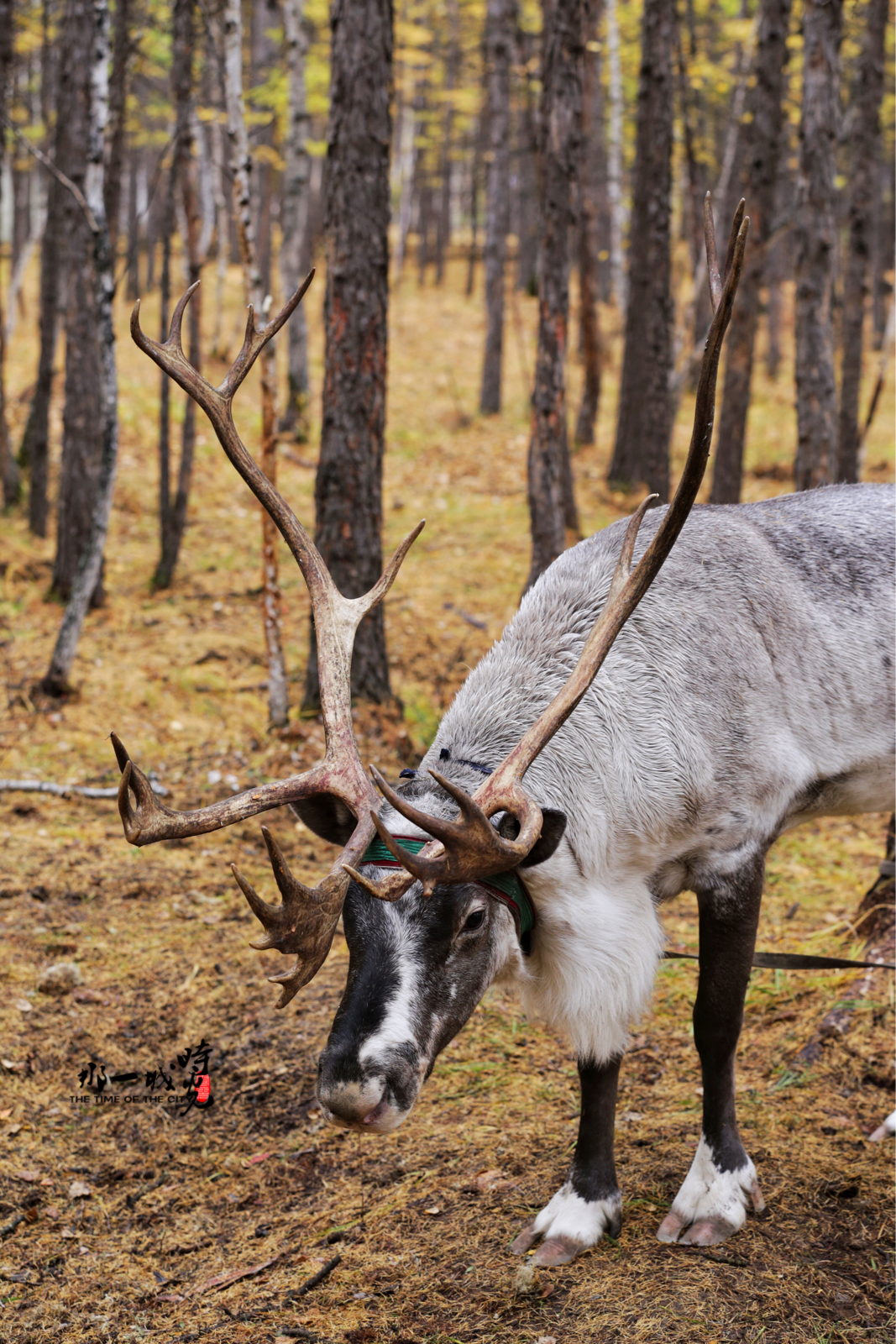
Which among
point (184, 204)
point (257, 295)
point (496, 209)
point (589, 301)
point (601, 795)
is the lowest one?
point (601, 795)

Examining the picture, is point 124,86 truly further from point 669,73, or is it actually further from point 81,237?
point 669,73

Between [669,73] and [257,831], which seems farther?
[669,73]

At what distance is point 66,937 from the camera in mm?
4945

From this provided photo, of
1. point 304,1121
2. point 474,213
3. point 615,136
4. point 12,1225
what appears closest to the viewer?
point 12,1225

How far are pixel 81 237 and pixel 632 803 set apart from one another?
7.49m

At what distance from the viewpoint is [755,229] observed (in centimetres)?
945

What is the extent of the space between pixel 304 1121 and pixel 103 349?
5.21m

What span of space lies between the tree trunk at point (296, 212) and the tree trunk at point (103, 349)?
7843 millimetres

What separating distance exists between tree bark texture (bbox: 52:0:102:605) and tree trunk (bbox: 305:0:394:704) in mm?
2900

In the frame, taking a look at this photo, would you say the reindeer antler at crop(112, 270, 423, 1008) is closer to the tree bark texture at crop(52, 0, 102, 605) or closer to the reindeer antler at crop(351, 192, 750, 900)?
the reindeer antler at crop(351, 192, 750, 900)

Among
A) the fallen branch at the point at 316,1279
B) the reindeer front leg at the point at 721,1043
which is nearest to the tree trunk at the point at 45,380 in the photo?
the fallen branch at the point at 316,1279

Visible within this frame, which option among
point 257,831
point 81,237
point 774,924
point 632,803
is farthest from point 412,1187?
point 81,237

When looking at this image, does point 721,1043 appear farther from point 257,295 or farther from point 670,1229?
point 257,295

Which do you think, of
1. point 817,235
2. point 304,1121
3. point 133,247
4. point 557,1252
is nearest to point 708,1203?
point 557,1252
